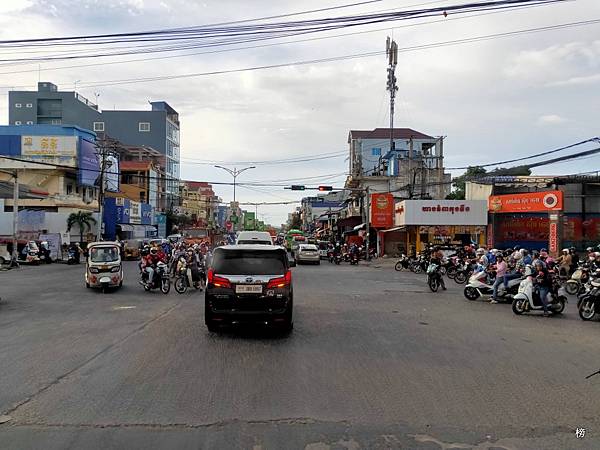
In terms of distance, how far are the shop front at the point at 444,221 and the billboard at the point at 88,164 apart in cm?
2856

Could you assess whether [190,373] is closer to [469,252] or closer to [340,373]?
[340,373]

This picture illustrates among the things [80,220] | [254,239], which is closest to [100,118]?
[80,220]

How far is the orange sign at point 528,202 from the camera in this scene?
29703 mm

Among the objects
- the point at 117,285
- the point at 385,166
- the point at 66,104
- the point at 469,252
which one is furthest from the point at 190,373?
the point at 66,104

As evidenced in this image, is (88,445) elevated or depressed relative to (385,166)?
depressed

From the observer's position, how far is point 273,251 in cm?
1095

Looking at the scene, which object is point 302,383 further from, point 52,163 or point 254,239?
point 52,163

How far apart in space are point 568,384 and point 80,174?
51.3 meters

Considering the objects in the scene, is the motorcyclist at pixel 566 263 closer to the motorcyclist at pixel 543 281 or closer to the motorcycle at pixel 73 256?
the motorcyclist at pixel 543 281

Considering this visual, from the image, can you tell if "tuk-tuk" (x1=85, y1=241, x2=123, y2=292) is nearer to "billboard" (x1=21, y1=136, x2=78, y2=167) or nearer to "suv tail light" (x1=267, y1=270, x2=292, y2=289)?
"suv tail light" (x1=267, y1=270, x2=292, y2=289)

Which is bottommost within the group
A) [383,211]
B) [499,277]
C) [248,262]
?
[499,277]

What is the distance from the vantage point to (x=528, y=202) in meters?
33.2

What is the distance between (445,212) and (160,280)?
26.8 metres

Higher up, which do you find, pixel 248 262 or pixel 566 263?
pixel 248 262
